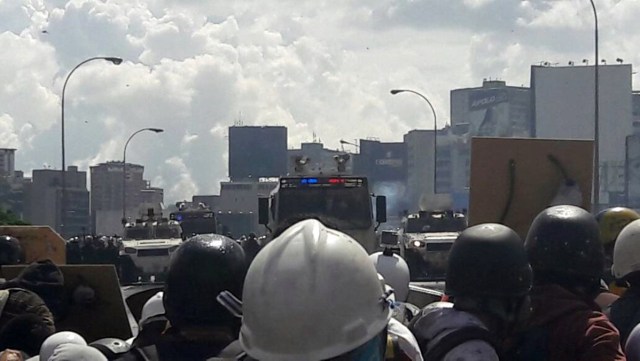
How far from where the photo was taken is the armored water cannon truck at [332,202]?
22703 mm

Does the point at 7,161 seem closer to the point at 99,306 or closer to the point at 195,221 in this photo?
the point at 195,221

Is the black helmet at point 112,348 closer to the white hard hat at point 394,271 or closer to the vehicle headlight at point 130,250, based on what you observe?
the white hard hat at point 394,271

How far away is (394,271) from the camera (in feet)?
23.1

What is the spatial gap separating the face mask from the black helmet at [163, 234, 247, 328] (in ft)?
3.39

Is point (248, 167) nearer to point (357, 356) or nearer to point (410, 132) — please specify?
point (410, 132)

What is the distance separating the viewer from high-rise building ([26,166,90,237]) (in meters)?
128

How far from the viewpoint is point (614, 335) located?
4.21 m

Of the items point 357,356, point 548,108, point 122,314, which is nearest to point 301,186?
point 122,314

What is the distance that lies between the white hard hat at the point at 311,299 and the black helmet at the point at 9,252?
5120mm

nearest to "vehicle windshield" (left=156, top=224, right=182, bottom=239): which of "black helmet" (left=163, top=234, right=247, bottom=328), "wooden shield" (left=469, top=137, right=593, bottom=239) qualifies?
"wooden shield" (left=469, top=137, right=593, bottom=239)

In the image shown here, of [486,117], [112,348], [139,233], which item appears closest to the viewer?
[112,348]

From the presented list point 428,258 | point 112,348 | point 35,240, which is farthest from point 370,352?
point 428,258

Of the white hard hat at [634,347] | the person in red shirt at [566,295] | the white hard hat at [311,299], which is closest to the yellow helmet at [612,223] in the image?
the person in red shirt at [566,295]

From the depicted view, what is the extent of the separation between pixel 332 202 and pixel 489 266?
739 inches
